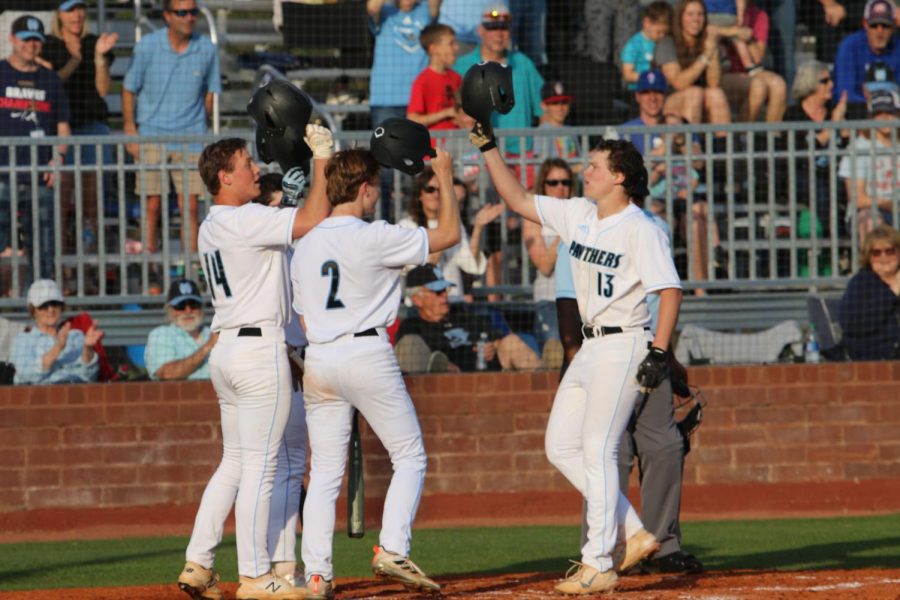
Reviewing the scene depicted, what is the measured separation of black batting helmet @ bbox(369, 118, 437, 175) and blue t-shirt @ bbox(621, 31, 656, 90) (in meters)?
6.69

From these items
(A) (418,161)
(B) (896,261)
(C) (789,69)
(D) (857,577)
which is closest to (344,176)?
(A) (418,161)

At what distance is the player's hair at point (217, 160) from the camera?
6.73 meters

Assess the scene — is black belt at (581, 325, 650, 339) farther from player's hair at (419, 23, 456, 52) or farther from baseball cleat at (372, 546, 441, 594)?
player's hair at (419, 23, 456, 52)

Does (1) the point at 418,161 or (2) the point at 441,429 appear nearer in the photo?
(1) the point at 418,161

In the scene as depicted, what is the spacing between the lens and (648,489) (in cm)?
774

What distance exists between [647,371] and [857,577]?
155cm

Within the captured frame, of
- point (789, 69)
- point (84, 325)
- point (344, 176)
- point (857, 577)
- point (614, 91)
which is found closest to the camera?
point (344, 176)

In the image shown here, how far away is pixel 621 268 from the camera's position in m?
6.75

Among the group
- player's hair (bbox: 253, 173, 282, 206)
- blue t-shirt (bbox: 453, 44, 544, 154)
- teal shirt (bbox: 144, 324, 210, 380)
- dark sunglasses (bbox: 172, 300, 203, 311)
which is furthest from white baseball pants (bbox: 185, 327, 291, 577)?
blue t-shirt (bbox: 453, 44, 544, 154)

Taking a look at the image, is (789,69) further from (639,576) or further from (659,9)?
(639,576)

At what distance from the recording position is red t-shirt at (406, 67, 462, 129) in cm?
1217

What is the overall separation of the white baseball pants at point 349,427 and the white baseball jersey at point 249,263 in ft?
0.92

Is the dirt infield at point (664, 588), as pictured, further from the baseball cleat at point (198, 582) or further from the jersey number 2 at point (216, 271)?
the jersey number 2 at point (216, 271)

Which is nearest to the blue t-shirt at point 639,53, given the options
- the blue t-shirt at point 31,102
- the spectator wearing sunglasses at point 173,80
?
the spectator wearing sunglasses at point 173,80
